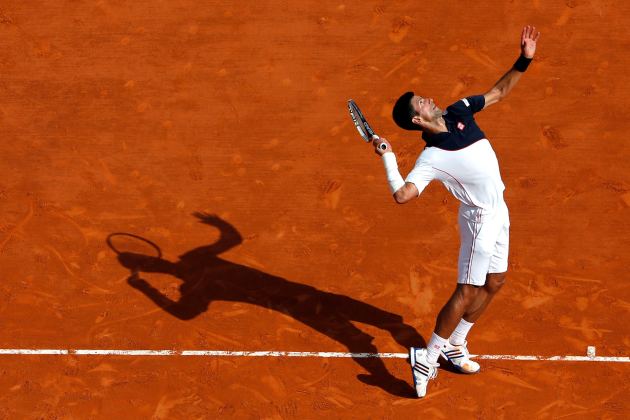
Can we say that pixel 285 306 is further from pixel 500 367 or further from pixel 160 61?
pixel 160 61

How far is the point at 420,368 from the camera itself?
26.6ft

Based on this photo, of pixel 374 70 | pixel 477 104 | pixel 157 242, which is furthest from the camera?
pixel 374 70

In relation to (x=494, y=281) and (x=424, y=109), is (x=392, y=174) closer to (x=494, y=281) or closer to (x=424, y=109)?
(x=424, y=109)

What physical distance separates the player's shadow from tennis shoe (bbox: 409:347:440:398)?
32 centimetres

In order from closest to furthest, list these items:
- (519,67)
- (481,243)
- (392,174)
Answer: (392,174) < (481,243) < (519,67)

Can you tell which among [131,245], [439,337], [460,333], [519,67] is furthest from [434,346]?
[131,245]

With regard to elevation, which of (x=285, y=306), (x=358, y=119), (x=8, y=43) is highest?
(x=358, y=119)

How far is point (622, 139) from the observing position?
33.1ft

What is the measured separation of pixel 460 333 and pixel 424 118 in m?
2.06

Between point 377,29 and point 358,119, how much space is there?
11.3 ft

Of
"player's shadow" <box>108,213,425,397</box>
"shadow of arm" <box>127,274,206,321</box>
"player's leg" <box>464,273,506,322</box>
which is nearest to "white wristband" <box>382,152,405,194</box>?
"player's leg" <box>464,273,506,322</box>

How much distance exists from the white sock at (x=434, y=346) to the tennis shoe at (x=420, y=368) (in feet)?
0.15

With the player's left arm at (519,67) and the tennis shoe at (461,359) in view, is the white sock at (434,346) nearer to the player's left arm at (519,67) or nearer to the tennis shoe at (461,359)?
the tennis shoe at (461,359)

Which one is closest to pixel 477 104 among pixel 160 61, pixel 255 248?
pixel 255 248
